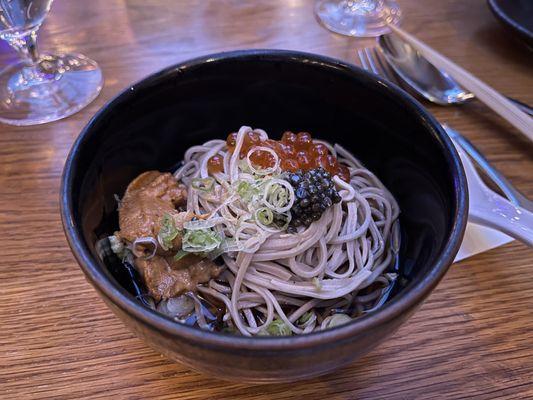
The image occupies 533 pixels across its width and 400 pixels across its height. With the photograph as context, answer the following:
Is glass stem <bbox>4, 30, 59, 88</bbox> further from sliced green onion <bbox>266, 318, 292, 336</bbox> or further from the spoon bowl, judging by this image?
sliced green onion <bbox>266, 318, 292, 336</bbox>

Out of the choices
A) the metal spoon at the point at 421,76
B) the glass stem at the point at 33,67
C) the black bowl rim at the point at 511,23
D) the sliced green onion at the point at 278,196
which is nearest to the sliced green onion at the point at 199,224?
the sliced green onion at the point at 278,196

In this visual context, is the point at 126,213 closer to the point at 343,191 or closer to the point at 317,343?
the point at 343,191

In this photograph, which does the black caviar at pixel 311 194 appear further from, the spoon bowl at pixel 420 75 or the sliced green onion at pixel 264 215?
the spoon bowl at pixel 420 75


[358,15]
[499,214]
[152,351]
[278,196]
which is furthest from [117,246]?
[358,15]

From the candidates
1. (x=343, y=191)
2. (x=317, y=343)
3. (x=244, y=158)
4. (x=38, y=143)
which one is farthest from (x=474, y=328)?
(x=38, y=143)

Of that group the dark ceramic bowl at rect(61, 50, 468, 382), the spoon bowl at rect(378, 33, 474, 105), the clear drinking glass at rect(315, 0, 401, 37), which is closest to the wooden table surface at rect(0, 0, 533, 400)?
the spoon bowl at rect(378, 33, 474, 105)

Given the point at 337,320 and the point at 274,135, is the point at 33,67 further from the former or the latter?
the point at 337,320

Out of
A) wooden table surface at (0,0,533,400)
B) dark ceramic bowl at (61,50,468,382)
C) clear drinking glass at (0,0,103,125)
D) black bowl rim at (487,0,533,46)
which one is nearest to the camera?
dark ceramic bowl at (61,50,468,382)
